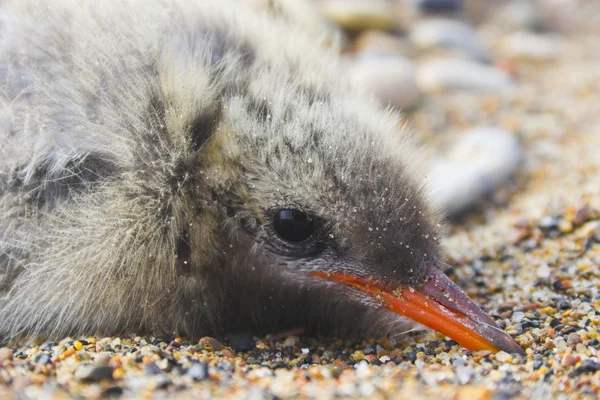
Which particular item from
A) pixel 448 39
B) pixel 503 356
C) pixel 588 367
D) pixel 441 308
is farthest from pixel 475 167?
pixel 448 39

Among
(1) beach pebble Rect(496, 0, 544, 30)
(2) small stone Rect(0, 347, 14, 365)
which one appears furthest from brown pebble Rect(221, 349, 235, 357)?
(1) beach pebble Rect(496, 0, 544, 30)

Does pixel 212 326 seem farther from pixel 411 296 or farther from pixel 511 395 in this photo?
pixel 511 395

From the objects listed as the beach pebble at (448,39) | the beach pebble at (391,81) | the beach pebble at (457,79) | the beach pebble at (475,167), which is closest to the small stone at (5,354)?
the beach pebble at (475,167)

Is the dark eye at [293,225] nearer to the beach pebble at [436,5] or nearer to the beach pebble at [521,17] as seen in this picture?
the beach pebble at [436,5]

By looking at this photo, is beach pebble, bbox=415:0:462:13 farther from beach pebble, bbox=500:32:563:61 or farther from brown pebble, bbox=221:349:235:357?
brown pebble, bbox=221:349:235:357

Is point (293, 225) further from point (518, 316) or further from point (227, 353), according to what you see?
point (518, 316)

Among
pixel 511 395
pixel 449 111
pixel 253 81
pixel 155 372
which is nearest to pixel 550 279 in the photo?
pixel 511 395
